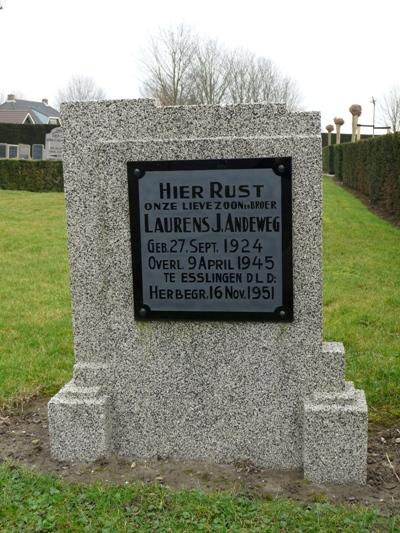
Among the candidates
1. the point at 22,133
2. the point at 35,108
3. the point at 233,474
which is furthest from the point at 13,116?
A: the point at 233,474

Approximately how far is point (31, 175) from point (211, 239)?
843 inches

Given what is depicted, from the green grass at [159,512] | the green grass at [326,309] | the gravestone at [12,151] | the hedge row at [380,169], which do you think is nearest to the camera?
the green grass at [159,512]

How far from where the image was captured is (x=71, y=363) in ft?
14.9

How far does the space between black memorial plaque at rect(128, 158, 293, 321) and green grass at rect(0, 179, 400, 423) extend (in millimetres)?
1226

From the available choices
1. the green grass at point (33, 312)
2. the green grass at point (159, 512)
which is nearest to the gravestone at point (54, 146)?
Answer: the green grass at point (33, 312)

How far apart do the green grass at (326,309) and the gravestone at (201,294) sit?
830mm

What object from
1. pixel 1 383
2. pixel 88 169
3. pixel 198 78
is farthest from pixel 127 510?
pixel 198 78

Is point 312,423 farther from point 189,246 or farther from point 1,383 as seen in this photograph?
point 1,383

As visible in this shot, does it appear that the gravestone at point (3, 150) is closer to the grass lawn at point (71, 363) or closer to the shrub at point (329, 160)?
the shrub at point (329, 160)

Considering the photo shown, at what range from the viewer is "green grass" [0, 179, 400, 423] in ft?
13.5

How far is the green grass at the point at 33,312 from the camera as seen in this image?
4.23m

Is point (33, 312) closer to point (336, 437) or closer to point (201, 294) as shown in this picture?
point (201, 294)

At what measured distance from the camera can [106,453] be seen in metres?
3.09

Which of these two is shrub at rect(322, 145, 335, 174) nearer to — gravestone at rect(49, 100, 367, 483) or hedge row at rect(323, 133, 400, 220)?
hedge row at rect(323, 133, 400, 220)
